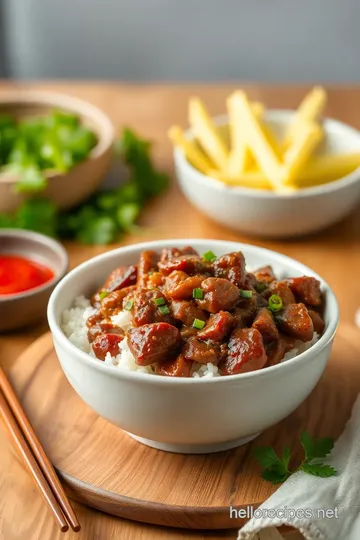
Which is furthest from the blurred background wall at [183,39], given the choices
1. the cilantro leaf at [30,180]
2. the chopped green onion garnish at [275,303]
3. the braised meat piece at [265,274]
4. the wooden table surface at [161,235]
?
the chopped green onion garnish at [275,303]

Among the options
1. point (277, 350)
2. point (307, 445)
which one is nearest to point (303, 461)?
point (307, 445)

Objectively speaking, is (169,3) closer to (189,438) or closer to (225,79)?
(225,79)

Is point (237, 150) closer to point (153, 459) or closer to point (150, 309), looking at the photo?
point (150, 309)

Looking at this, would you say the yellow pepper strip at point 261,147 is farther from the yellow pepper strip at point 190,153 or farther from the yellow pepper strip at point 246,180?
the yellow pepper strip at point 190,153

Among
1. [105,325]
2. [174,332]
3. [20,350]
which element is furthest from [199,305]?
[20,350]

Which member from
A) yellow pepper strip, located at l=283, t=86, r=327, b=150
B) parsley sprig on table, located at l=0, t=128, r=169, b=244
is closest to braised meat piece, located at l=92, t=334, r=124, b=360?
parsley sprig on table, located at l=0, t=128, r=169, b=244

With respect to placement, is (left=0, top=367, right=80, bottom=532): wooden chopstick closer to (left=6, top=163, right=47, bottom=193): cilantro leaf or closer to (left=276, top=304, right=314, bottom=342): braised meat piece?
(left=276, top=304, right=314, bottom=342): braised meat piece
